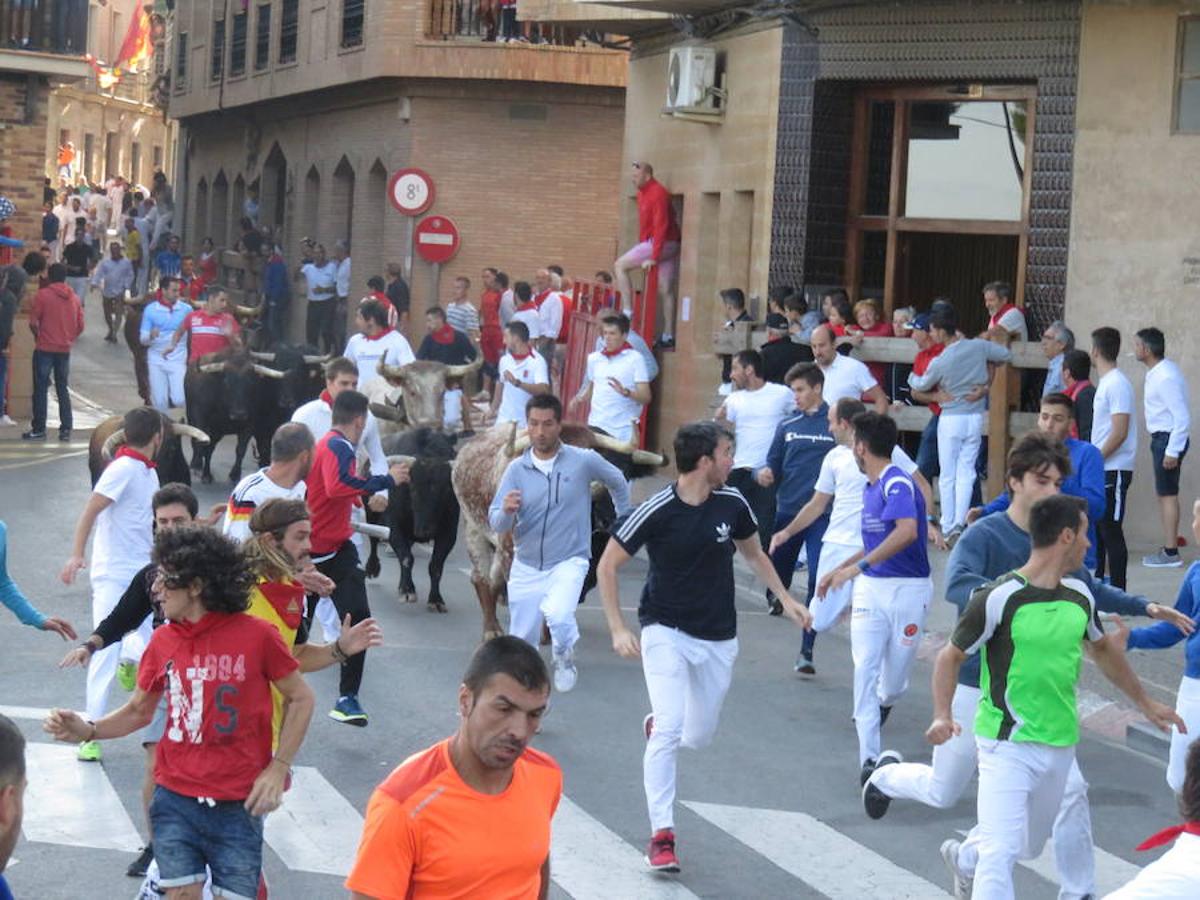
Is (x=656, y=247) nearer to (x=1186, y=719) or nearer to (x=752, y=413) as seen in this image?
(x=752, y=413)

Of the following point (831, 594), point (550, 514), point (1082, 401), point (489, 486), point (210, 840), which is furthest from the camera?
point (1082, 401)

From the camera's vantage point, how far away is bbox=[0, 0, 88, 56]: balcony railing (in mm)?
31172

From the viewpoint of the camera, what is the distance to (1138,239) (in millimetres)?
19609

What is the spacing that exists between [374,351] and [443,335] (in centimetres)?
304

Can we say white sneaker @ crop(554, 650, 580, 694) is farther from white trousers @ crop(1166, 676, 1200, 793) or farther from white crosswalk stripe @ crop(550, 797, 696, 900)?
white trousers @ crop(1166, 676, 1200, 793)

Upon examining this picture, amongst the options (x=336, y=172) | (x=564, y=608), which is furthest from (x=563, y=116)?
(x=564, y=608)

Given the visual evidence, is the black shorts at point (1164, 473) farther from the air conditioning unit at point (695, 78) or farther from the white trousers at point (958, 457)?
the air conditioning unit at point (695, 78)

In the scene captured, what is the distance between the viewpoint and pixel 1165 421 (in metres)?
17.5

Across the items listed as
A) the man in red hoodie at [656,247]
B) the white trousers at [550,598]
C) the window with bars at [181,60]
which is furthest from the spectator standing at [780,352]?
the window with bars at [181,60]

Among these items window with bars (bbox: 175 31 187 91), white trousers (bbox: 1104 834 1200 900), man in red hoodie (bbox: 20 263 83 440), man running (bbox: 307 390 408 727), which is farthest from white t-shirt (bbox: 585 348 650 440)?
window with bars (bbox: 175 31 187 91)

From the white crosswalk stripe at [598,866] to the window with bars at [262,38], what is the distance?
3700cm

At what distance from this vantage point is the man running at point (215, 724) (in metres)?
6.96

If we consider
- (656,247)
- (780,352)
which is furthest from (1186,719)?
(656,247)

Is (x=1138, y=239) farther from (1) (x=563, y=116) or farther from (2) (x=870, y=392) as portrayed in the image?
(1) (x=563, y=116)
